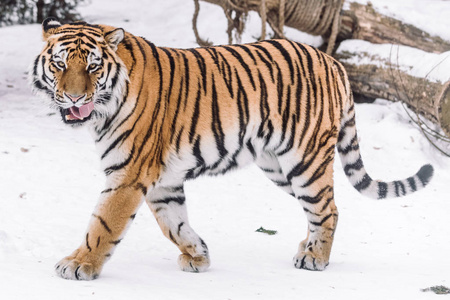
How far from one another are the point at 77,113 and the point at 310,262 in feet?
5.99

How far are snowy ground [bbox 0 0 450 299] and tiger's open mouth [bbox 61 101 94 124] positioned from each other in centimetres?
53

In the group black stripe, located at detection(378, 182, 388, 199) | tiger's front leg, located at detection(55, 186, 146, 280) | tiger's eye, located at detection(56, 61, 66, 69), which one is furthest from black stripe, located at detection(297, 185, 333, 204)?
tiger's eye, located at detection(56, 61, 66, 69)

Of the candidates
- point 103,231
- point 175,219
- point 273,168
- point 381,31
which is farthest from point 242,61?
point 381,31

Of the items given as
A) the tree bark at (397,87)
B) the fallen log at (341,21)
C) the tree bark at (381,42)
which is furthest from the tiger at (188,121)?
the fallen log at (341,21)

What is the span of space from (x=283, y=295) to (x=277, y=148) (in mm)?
999

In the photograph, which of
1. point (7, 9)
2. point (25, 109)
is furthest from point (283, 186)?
point (7, 9)

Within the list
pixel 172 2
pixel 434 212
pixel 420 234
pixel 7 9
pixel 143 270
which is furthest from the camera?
pixel 172 2

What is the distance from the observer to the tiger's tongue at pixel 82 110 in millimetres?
4082

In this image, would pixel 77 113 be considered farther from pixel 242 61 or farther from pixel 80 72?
pixel 242 61

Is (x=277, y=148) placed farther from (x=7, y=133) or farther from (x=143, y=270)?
(x=7, y=133)

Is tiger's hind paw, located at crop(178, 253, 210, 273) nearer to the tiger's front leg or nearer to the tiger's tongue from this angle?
the tiger's front leg

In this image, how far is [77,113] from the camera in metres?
4.10

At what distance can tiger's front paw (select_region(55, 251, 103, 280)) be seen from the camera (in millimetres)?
4141

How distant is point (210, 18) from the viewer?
11625 millimetres
